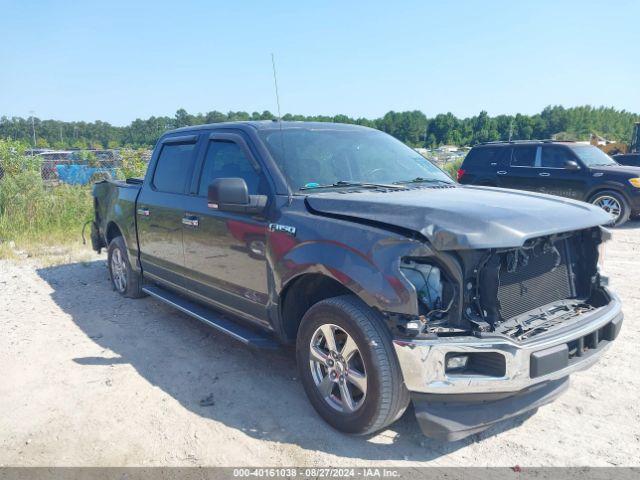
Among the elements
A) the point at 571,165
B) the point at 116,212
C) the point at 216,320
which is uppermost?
the point at 571,165

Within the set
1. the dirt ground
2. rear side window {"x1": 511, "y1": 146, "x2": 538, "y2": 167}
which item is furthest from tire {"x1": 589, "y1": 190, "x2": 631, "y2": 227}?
the dirt ground

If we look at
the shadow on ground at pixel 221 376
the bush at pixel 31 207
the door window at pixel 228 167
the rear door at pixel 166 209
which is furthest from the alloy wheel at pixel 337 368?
the bush at pixel 31 207

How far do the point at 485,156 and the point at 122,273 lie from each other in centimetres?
968

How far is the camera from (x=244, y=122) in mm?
4539

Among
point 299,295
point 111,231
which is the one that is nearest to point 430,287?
point 299,295

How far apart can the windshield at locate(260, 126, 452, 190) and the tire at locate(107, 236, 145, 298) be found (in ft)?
9.78

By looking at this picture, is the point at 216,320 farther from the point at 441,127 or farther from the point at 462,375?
the point at 441,127

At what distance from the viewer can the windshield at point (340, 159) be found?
A: 4082 mm

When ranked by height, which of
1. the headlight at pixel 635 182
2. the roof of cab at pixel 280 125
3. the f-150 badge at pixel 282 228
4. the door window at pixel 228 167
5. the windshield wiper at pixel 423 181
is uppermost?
the roof of cab at pixel 280 125

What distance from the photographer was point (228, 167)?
4500 millimetres

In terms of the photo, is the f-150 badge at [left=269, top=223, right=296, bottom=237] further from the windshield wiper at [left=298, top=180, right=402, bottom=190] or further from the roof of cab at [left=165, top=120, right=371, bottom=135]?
the roof of cab at [left=165, top=120, right=371, bottom=135]

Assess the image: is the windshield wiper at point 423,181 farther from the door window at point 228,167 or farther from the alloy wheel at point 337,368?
the alloy wheel at point 337,368

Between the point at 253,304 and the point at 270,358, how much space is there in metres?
0.83

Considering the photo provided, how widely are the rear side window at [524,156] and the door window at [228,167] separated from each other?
32.1 feet
